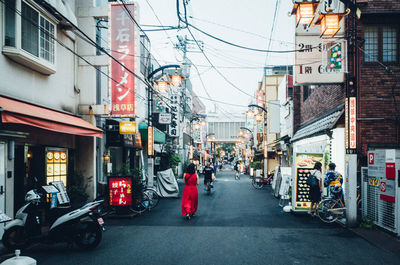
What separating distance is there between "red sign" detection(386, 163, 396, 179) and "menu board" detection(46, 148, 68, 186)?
34.7 feet

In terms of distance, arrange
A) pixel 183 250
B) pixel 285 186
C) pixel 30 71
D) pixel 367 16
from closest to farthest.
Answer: pixel 183 250, pixel 30 71, pixel 367 16, pixel 285 186

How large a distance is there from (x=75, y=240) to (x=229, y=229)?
4.14 m

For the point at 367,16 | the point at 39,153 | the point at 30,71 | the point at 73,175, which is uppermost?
the point at 367,16

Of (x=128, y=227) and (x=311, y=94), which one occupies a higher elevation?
(x=311, y=94)

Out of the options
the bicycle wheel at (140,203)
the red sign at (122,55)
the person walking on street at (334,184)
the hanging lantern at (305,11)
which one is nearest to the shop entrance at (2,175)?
the bicycle wheel at (140,203)

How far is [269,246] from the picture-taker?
7.88 m

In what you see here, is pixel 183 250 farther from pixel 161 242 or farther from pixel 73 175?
pixel 73 175

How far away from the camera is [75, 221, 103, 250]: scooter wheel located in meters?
7.66

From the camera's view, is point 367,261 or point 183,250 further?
point 183,250

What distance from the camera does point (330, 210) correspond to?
10.8 m

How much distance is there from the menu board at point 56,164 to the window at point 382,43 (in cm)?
1196

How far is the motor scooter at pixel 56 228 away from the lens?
7473 millimetres

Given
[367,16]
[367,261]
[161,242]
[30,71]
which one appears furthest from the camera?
[367,16]

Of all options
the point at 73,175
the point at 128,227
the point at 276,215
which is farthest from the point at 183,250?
the point at 73,175
